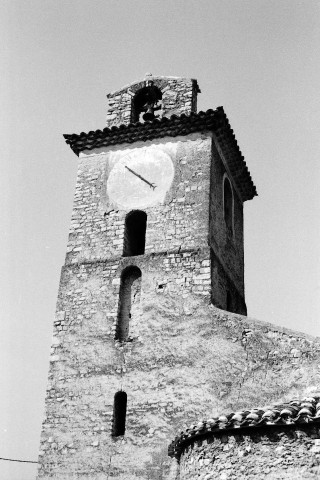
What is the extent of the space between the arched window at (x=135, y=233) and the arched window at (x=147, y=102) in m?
3.06

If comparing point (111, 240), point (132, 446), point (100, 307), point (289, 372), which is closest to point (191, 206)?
point (111, 240)

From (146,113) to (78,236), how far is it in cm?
410

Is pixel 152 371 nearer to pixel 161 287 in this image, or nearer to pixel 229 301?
pixel 161 287

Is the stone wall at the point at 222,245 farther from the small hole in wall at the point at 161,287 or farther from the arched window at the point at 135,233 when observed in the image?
the arched window at the point at 135,233

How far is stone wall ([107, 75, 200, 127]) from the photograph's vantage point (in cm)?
1486

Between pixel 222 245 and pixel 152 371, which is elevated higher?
pixel 222 245

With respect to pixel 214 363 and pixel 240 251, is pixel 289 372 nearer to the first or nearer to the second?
pixel 214 363

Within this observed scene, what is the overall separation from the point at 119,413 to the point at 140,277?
Answer: 2897mm

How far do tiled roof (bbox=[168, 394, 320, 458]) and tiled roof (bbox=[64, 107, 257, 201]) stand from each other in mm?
7454

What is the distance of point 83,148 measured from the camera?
14.9 m

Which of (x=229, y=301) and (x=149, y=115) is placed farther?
(x=149, y=115)

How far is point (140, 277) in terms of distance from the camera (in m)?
12.6

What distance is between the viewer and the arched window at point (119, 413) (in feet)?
36.4

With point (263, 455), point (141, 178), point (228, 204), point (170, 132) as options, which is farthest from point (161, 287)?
point (263, 455)
